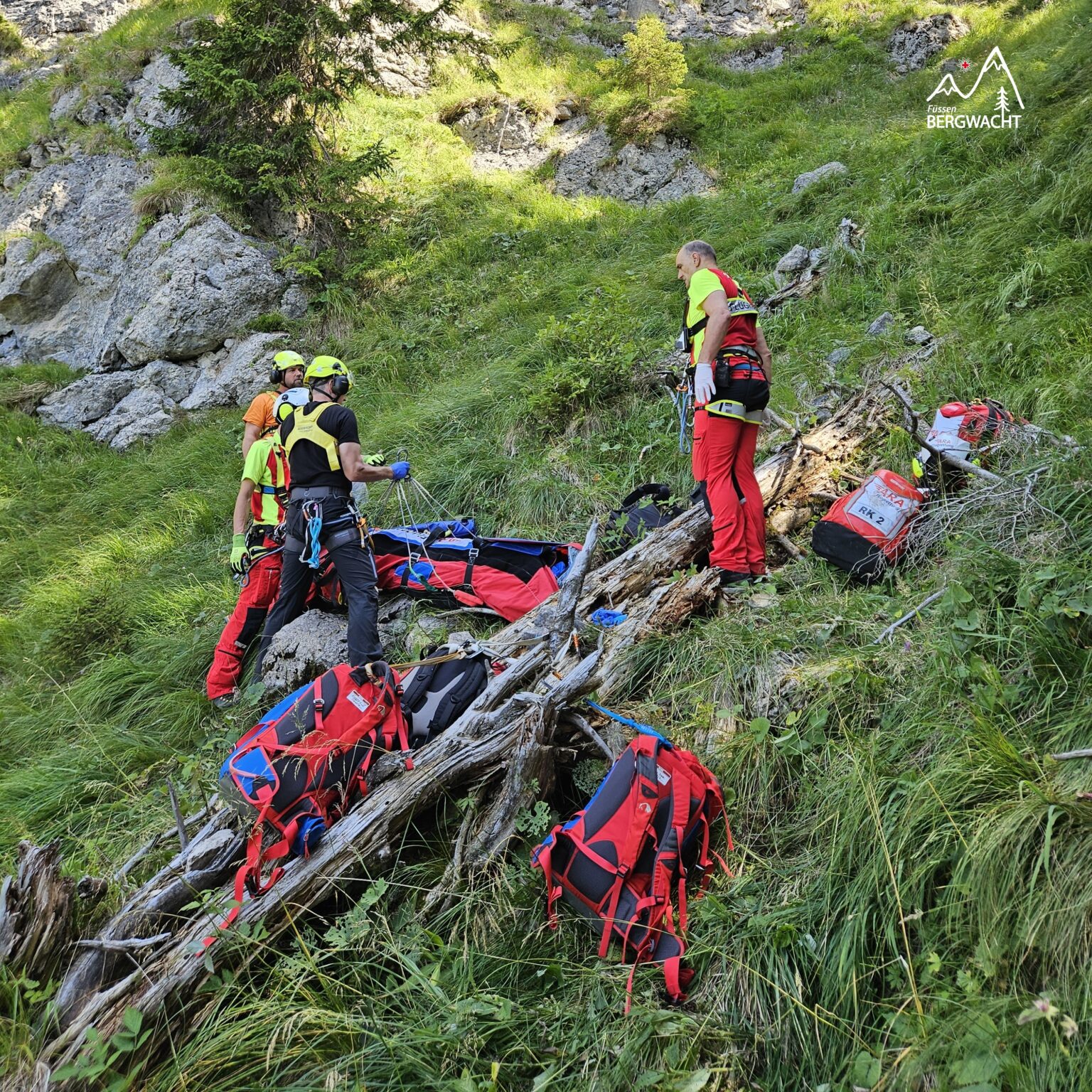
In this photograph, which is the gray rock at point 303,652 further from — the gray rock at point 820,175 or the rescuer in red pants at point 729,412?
the gray rock at point 820,175

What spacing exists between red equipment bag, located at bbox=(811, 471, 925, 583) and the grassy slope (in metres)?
0.17

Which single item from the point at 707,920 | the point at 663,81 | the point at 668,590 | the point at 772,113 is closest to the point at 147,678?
the point at 668,590

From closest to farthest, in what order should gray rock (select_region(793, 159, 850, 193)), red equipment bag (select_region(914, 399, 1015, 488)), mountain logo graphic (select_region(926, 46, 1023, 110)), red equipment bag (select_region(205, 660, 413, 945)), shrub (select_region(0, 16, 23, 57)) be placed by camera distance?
red equipment bag (select_region(205, 660, 413, 945))
red equipment bag (select_region(914, 399, 1015, 488))
gray rock (select_region(793, 159, 850, 193))
mountain logo graphic (select_region(926, 46, 1023, 110))
shrub (select_region(0, 16, 23, 57))

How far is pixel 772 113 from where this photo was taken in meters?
13.7

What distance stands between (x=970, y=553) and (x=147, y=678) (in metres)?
5.21

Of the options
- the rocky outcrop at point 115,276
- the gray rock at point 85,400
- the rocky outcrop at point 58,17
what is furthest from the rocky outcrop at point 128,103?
the gray rock at point 85,400

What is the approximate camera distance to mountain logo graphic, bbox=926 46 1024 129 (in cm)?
820

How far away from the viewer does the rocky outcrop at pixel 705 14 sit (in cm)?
1753

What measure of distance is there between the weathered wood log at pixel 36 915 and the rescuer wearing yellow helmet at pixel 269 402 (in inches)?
137

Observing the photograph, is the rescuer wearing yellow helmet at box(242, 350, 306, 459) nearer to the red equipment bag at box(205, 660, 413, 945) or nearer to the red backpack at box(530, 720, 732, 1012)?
the red equipment bag at box(205, 660, 413, 945)

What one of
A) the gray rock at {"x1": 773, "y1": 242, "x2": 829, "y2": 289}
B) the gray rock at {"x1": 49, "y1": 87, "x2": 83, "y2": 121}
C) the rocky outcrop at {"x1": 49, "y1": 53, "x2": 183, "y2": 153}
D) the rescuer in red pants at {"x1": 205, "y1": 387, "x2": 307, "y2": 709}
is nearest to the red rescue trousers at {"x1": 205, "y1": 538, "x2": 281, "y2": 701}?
the rescuer in red pants at {"x1": 205, "y1": 387, "x2": 307, "y2": 709}

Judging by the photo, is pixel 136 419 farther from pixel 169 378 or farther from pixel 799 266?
pixel 799 266

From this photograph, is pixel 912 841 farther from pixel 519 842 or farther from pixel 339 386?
pixel 339 386

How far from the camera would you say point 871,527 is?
3721 mm
